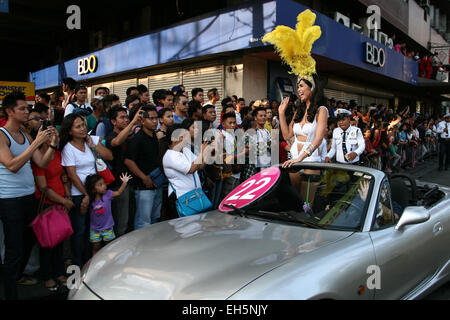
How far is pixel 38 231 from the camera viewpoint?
11.0 ft

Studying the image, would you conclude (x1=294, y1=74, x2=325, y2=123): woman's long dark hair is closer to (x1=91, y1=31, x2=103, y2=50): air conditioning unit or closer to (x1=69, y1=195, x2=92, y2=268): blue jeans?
(x1=69, y1=195, x2=92, y2=268): blue jeans

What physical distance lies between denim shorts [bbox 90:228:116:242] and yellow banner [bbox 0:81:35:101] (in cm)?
707

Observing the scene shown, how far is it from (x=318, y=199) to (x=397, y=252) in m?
0.77

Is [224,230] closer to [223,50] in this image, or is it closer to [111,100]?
[111,100]

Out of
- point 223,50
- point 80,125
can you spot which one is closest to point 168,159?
point 80,125

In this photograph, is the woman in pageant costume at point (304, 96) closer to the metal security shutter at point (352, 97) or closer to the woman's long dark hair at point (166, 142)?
the woman's long dark hair at point (166, 142)

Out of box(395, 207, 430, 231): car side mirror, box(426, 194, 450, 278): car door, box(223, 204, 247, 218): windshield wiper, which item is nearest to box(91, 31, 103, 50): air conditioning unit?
box(223, 204, 247, 218): windshield wiper

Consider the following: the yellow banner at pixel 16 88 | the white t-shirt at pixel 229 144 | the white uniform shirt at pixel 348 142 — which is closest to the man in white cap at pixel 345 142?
the white uniform shirt at pixel 348 142

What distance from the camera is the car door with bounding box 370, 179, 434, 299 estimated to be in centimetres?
252

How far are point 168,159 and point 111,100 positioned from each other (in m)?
2.13

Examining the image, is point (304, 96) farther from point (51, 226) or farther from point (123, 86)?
point (123, 86)

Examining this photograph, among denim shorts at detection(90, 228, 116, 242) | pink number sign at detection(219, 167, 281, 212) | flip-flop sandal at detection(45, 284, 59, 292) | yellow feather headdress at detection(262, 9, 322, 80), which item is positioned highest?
yellow feather headdress at detection(262, 9, 322, 80)

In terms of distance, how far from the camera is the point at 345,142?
7438mm

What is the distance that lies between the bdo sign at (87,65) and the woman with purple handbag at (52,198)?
13.6m
